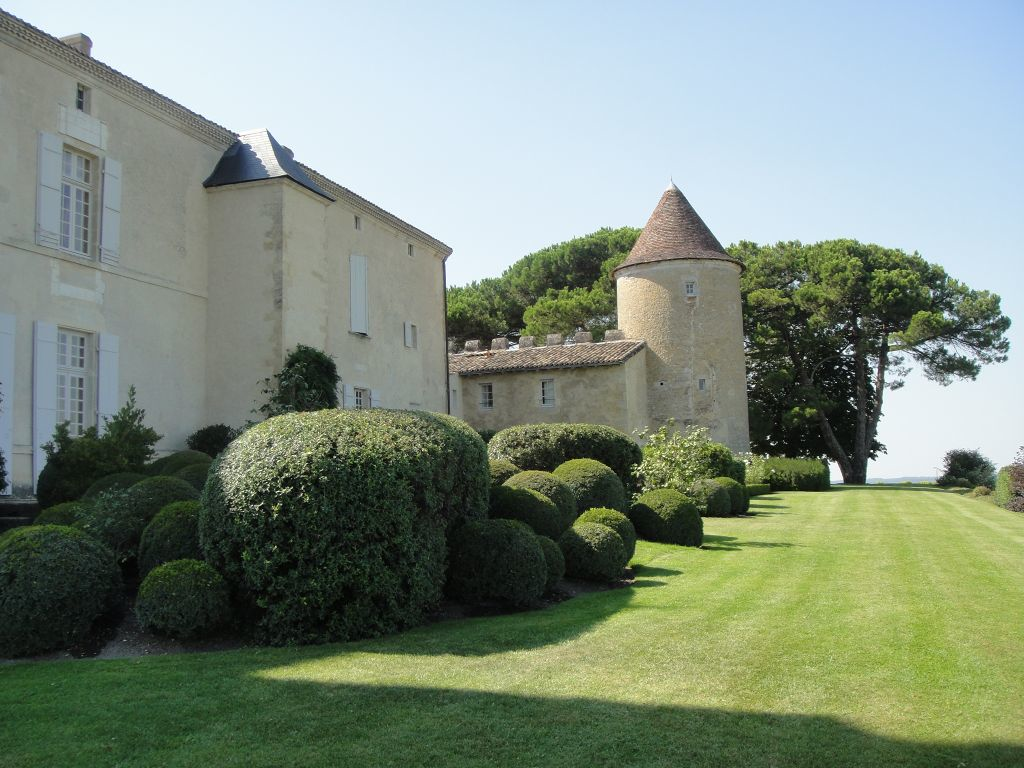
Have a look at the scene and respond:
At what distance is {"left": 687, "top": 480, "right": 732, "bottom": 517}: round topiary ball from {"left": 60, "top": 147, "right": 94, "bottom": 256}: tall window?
43.2ft

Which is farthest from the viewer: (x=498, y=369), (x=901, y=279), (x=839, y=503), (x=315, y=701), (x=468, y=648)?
(x=901, y=279)

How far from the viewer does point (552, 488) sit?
11328mm

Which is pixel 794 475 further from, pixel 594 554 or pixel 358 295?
pixel 594 554

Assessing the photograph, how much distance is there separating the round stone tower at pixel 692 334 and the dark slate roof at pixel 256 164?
18177mm

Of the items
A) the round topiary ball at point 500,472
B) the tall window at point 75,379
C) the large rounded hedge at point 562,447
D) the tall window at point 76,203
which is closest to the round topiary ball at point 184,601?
the round topiary ball at point 500,472

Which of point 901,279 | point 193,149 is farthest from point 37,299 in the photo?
point 901,279

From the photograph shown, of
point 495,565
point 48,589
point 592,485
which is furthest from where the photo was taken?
point 592,485

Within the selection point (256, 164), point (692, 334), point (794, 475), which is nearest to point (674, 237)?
point (692, 334)

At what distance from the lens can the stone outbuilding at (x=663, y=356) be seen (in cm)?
3353

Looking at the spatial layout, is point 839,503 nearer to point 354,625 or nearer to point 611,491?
point 611,491

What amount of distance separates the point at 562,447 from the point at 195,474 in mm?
6444

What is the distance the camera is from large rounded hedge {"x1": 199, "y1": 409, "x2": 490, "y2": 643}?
7.06m

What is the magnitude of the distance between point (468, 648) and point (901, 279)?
37.8m

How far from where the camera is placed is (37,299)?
1453 cm
